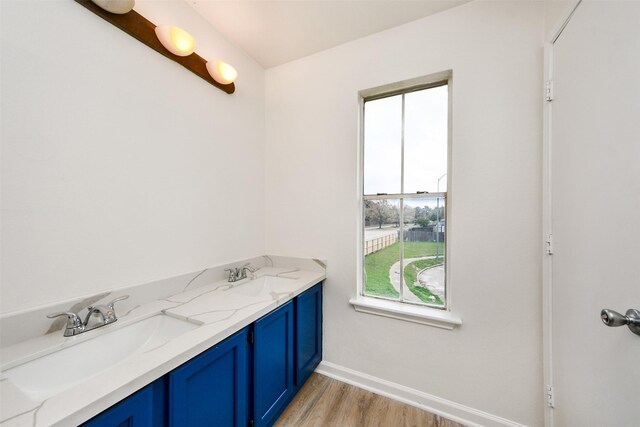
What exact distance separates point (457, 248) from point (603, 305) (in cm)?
70

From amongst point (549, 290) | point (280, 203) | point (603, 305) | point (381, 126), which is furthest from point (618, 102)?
point (280, 203)

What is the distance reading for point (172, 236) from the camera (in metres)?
1.47

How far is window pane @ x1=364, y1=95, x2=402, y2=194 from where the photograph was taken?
1.85 m

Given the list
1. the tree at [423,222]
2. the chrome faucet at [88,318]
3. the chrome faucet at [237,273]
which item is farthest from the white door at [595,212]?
the chrome faucet at [88,318]

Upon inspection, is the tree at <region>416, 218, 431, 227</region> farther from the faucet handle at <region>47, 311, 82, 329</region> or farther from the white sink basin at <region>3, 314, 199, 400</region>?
the faucet handle at <region>47, 311, 82, 329</region>

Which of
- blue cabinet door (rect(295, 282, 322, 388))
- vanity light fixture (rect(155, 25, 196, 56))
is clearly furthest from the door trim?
vanity light fixture (rect(155, 25, 196, 56))

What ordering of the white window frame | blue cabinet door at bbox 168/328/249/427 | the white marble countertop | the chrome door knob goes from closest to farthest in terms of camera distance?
the white marble countertop → the chrome door knob → blue cabinet door at bbox 168/328/249/427 → the white window frame

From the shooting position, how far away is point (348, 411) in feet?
5.22

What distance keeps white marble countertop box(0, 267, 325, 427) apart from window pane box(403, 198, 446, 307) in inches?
36.0

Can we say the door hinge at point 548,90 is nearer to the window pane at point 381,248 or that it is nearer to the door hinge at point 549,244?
the door hinge at point 549,244

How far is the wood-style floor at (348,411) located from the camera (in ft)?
4.92

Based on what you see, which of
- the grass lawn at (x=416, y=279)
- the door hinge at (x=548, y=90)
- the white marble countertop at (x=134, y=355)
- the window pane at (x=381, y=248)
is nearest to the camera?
the white marble countertop at (x=134, y=355)

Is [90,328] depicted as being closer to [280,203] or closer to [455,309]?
[280,203]

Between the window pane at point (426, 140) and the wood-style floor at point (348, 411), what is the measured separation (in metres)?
1.60
